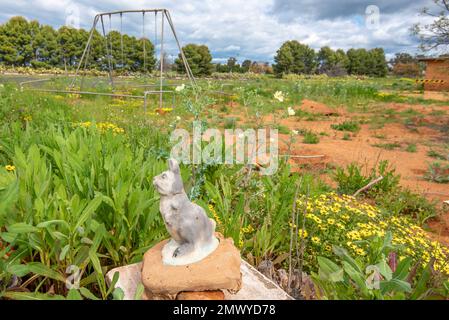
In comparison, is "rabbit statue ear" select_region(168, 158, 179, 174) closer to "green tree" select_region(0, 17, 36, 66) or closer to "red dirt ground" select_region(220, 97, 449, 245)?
"red dirt ground" select_region(220, 97, 449, 245)

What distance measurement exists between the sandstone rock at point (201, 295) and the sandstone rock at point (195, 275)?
0.08ft

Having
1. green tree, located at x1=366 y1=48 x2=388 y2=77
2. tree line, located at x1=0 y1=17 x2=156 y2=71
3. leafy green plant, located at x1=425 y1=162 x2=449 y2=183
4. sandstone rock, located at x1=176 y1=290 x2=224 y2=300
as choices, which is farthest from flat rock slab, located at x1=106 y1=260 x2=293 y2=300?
green tree, located at x1=366 y1=48 x2=388 y2=77

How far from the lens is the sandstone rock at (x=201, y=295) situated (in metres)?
1.31

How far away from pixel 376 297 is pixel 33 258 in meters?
1.56

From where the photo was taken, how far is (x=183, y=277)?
129 centimetres

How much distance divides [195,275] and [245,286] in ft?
1.03

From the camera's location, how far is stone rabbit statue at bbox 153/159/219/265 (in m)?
1.27

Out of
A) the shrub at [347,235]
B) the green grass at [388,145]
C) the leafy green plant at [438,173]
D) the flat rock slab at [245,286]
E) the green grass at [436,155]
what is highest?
the flat rock slab at [245,286]

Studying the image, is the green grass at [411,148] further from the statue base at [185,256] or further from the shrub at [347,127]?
the statue base at [185,256]

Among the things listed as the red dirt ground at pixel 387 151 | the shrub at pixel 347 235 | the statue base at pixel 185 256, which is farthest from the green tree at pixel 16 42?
the statue base at pixel 185 256

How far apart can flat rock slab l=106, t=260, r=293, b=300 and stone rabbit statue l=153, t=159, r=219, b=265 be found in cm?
20

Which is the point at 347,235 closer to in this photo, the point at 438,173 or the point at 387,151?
the point at 438,173

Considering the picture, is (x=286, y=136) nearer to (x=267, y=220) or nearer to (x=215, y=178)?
(x=215, y=178)
